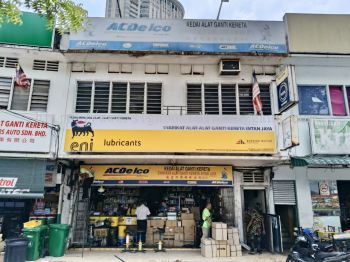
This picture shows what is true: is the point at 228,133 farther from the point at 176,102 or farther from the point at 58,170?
the point at 58,170

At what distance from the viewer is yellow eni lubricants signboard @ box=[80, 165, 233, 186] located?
11852mm

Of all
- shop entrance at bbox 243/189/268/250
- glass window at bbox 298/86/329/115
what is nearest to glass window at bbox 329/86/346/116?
glass window at bbox 298/86/329/115

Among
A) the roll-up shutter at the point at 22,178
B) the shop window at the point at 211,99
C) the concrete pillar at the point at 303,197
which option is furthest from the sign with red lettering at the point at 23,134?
the concrete pillar at the point at 303,197

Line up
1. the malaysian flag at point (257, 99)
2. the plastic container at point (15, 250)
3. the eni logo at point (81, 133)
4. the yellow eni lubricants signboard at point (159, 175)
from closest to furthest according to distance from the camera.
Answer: the plastic container at point (15, 250) < the eni logo at point (81, 133) < the malaysian flag at point (257, 99) < the yellow eni lubricants signboard at point (159, 175)

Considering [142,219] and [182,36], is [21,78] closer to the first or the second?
[182,36]

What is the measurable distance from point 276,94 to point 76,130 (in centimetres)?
815

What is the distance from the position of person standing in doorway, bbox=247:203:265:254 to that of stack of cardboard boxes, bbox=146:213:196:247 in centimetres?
234

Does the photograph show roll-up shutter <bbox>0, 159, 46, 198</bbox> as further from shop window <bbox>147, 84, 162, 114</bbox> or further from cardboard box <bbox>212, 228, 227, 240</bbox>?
cardboard box <bbox>212, 228, 227, 240</bbox>

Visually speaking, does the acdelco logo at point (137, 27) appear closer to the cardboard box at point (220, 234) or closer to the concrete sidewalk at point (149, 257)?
the cardboard box at point (220, 234)

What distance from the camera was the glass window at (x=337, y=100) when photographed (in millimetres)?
12320

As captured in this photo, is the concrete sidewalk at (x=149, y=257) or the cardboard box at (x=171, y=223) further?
the cardboard box at (x=171, y=223)

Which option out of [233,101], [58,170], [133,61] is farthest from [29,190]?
[233,101]

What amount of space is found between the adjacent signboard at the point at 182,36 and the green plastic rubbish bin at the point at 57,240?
679 centimetres

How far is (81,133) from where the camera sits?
10820 mm
